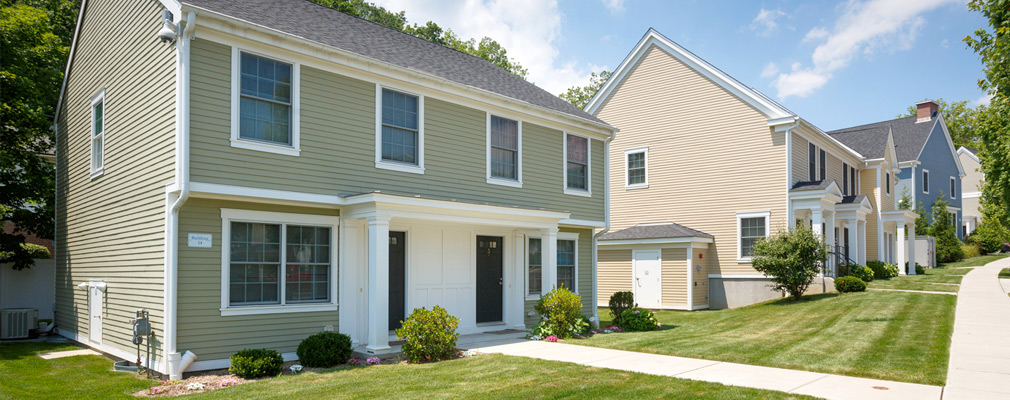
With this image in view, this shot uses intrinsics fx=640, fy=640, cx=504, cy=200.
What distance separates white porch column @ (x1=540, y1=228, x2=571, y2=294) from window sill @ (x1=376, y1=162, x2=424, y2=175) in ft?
11.8

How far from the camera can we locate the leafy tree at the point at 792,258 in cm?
1897

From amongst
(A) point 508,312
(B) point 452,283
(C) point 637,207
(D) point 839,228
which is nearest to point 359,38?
(B) point 452,283

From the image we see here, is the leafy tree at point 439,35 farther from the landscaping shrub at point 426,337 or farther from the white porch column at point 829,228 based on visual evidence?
the landscaping shrub at point 426,337

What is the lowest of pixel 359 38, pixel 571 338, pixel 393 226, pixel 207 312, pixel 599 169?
pixel 571 338

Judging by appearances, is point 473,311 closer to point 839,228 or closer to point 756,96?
point 756,96

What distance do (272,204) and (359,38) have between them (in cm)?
430

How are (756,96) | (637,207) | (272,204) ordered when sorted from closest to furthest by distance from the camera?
(272,204), (756,96), (637,207)

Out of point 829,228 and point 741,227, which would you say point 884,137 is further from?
point 741,227

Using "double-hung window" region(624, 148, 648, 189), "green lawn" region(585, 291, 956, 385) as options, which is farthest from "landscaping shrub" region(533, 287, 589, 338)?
"double-hung window" region(624, 148, 648, 189)

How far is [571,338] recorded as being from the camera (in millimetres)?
13492

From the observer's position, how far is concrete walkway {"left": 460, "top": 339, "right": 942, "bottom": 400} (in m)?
7.77

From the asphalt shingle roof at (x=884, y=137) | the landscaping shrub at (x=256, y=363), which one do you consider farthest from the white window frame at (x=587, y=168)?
the asphalt shingle roof at (x=884, y=137)

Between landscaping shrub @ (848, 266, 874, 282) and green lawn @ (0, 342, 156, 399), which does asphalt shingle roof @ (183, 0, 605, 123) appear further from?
landscaping shrub @ (848, 266, 874, 282)

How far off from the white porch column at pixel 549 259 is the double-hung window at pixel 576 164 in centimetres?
185
